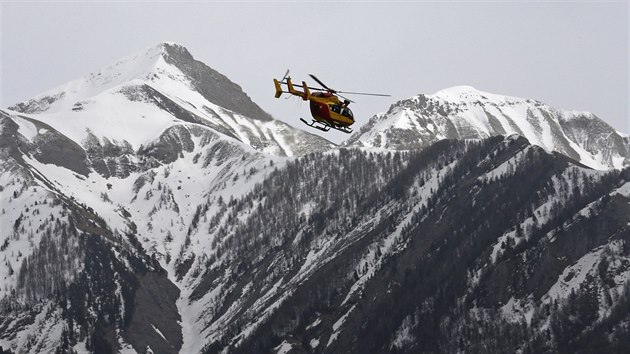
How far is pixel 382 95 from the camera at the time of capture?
194500 mm

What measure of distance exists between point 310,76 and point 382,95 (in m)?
11.1

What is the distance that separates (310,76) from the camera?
196875mm

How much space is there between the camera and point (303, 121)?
19888 centimetres

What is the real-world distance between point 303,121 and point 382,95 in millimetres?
12795

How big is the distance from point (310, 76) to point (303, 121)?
6.89 meters
